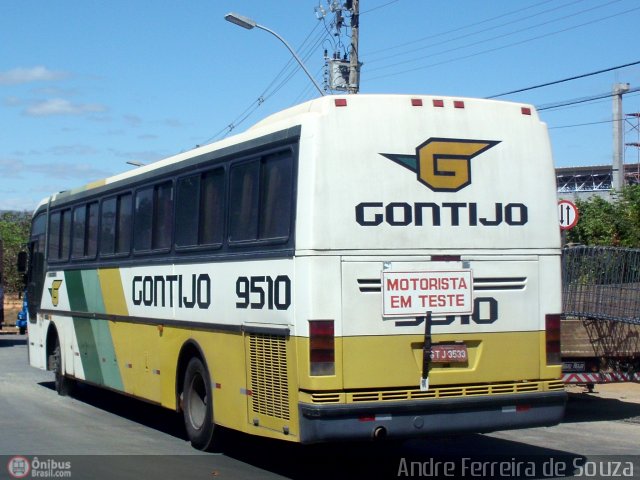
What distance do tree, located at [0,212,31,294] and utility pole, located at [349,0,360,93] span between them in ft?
93.4

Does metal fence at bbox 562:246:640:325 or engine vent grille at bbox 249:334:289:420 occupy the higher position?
metal fence at bbox 562:246:640:325

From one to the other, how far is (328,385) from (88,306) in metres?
7.49

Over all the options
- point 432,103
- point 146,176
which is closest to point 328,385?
point 432,103

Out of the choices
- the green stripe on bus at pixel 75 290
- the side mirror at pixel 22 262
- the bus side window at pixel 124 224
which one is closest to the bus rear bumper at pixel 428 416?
the bus side window at pixel 124 224

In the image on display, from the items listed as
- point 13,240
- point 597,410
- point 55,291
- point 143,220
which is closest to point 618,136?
point 597,410

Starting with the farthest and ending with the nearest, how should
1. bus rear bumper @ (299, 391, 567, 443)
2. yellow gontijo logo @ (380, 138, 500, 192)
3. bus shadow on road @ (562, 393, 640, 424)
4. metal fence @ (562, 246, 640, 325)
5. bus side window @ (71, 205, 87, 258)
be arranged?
bus side window @ (71, 205, 87, 258) → bus shadow on road @ (562, 393, 640, 424) → metal fence @ (562, 246, 640, 325) → yellow gontijo logo @ (380, 138, 500, 192) → bus rear bumper @ (299, 391, 567, 443)

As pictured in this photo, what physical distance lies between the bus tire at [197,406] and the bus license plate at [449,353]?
2937 millimetres

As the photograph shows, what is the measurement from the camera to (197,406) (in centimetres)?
1139

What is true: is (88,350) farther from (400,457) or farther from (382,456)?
(400,457)

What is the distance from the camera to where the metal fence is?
42.8 feet

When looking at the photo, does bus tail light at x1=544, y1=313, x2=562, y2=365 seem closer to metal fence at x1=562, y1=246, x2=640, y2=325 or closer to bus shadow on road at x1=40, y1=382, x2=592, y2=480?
bus shadow on road at x1=40, y1=382, x2=592, y2=480

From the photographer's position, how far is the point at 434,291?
9.09m

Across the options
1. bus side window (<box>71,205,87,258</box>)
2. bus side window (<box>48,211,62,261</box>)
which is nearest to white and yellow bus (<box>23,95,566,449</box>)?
bus side window (<box>71,205,87,258</box>)

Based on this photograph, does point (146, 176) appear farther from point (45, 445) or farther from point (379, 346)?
point (379, 346)
